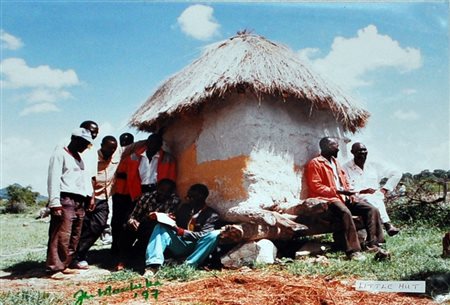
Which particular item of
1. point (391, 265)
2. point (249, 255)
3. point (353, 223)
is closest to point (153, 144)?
point (249, 255)

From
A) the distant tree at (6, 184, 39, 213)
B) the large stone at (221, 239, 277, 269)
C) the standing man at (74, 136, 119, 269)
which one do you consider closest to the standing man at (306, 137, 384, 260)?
the large stone at (221, 239, 277, 269)

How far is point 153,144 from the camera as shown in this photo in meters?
5.71

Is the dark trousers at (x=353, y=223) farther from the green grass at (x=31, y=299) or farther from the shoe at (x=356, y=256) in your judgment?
the green grass at (x=31, y=299)

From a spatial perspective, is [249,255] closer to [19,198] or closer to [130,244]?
[130,244]

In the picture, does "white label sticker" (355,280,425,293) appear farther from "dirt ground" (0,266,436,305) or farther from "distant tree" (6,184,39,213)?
"distant tree" (6,184,39,213)

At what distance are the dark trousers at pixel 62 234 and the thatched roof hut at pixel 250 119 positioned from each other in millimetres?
1368

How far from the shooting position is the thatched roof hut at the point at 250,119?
506cm

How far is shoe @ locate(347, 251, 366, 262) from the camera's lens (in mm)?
4438

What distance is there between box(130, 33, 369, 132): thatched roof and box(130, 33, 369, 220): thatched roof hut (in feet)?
0.04

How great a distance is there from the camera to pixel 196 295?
11.6 feet

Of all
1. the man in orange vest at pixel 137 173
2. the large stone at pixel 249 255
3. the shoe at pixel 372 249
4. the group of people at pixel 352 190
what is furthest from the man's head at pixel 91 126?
the shoe at pixel 372 249

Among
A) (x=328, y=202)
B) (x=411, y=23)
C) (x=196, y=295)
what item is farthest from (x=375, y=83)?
(x=196, y=295)

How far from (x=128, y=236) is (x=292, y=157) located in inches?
85.4

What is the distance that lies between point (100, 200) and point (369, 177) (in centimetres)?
329
